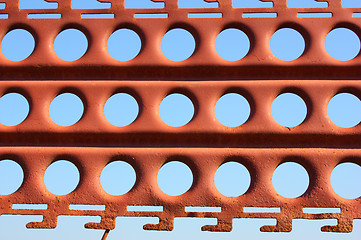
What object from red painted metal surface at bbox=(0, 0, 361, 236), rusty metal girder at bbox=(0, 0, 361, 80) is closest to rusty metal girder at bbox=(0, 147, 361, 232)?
red painted metal surface at bbox=(0, 0, 361, 236)

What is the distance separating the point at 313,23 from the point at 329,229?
1327mm

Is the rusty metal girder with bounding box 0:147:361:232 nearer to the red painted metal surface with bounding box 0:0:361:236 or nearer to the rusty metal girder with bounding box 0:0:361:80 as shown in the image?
the red painted metal surface with bounding box 0:0:361:236

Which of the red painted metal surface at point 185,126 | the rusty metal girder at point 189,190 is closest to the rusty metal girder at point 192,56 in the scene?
the red painted metal surface at point 185,126

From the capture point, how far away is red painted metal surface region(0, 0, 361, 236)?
3.21m

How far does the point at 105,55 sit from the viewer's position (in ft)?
11.4

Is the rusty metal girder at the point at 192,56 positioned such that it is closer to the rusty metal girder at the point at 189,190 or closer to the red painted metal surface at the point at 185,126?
the red painted metal surface at the point at 185,126

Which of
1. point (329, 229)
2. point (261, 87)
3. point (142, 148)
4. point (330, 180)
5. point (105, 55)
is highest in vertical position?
point (105, 55)

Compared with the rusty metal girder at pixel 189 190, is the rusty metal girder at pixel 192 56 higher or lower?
higher

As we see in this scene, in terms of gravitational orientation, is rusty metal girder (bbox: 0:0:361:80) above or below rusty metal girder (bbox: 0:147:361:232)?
above

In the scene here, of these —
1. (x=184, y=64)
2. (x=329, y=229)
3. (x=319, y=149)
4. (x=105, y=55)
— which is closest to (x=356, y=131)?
(x=319, y=149)

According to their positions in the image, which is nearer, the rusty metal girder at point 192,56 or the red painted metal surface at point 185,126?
the red painted metal surface at point 185,126

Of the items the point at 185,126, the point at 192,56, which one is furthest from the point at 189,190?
the point at 192,56

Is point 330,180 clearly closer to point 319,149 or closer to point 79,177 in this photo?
point 319,149

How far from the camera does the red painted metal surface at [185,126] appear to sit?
A: 127 inches
